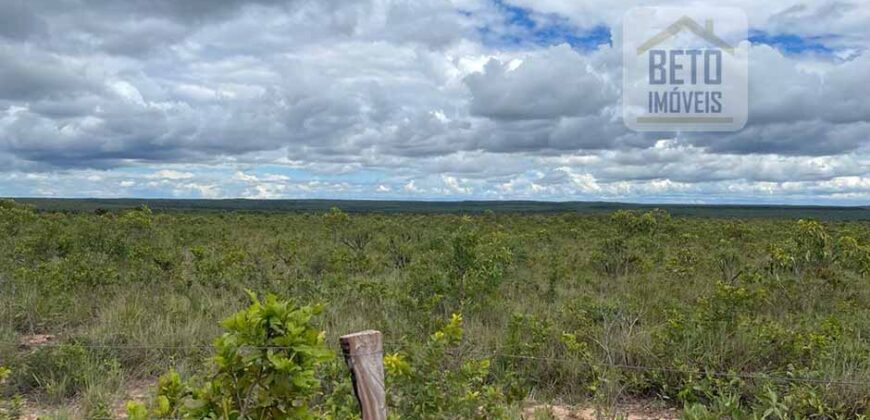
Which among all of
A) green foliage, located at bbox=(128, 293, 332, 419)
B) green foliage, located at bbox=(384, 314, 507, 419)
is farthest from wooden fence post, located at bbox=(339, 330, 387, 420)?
green foliage, located at bbox=(384, 314, 507, 419)

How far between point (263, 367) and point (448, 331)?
4.44 feet

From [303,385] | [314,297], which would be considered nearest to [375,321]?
[314,297]

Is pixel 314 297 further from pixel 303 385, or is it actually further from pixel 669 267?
pixel 669 267

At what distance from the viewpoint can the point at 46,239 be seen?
41.6 ft

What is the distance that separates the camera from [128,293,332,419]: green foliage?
256 centimetres

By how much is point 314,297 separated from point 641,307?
4.00m

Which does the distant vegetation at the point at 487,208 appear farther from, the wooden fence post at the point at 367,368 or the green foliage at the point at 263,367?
the green foliage at the point at 263,367

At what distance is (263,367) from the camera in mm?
2670

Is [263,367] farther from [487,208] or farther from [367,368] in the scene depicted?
[487,208]

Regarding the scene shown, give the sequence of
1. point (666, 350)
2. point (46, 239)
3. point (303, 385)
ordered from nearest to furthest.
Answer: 1. point (303, 385)
2. point (666, 350)
3. point (46, 239)

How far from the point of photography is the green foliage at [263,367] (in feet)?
8.40

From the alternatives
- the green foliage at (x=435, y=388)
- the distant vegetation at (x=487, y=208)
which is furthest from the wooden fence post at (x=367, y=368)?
the distant vegetation at (x=487, y=208)

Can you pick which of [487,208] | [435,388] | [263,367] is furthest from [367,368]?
[487,208]

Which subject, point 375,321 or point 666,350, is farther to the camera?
point 375,321
